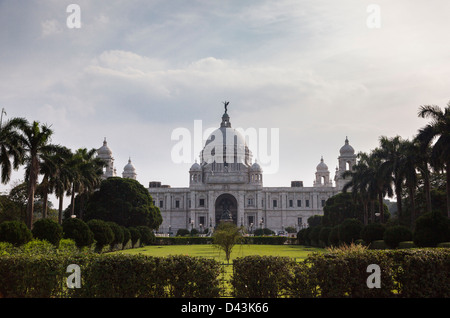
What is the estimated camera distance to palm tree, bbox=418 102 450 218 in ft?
102

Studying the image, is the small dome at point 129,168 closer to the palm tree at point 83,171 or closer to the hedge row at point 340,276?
the palm tree at point 83,171

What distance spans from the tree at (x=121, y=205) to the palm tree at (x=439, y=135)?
40085 mm

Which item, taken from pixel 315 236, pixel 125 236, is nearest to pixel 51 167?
pixel 125 236

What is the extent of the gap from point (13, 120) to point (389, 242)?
2577cm

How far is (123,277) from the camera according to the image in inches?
525

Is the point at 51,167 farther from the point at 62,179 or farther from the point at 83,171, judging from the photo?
the point at 83,171

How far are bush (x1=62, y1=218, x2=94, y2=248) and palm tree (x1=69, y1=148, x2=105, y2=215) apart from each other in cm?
803

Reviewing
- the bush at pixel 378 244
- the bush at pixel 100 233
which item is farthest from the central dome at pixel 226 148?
the bush at pixel 378 244

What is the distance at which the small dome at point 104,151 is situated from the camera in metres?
97.4

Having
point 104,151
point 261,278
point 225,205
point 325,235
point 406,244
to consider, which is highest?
point 104,151

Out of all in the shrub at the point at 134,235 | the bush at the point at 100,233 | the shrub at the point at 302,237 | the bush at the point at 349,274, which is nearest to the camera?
the bush at the point at 349,274

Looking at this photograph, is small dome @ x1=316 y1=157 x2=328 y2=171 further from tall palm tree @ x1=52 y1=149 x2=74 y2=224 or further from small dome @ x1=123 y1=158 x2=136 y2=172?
tall palm tree @ x1=52 y1=149 x2=74 y2=224

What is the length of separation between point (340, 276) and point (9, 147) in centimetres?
2335
